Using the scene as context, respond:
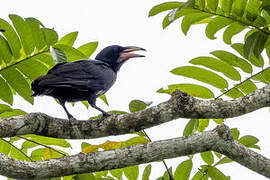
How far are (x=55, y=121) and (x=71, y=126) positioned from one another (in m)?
0.15

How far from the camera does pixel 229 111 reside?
3.13 m

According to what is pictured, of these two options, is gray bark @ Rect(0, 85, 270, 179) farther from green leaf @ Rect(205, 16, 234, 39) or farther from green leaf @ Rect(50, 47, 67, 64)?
green leaf @ Rect(205, 16, 234, 39)

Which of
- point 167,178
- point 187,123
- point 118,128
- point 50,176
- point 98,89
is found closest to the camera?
point 50,176

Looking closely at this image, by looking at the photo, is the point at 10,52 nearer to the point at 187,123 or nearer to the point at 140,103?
the point at 140,103

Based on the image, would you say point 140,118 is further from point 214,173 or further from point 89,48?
point 89,48

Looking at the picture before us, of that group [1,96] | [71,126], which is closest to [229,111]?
[71,126]

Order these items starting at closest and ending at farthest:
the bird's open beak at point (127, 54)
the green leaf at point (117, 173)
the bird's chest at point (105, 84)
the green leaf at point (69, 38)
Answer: the green leaf at point (117, 173) → the green leaf at point (69, 38) → the bird's chest at point (105, 84) → the bird's open beak at point (127, 54)

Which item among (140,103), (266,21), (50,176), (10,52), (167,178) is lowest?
(167,178)

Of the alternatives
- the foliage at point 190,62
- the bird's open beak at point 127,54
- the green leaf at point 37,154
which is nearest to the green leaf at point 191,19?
the foliage at point 190,62

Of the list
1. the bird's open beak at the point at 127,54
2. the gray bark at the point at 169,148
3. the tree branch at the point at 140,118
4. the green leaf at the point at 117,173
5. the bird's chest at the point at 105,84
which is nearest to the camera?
the gray bark at the point at 169,148

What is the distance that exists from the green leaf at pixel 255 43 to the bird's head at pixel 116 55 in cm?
277

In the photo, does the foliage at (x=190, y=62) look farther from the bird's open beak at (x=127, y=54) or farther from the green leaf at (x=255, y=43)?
the bird's open beak at (x=127, y=54)

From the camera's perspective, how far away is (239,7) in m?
3.56

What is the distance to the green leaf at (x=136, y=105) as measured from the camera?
3605 mm
